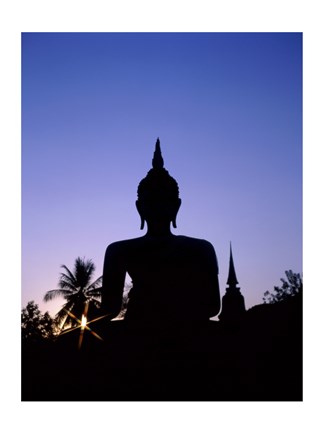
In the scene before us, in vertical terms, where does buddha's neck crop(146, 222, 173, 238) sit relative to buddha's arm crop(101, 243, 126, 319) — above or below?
above

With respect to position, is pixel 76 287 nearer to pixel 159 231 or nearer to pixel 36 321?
pixel 36 321

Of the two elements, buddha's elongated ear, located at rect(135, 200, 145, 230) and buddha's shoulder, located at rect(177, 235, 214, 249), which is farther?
buddha's elongated ear, located at rect(135, 200, 145, 230)

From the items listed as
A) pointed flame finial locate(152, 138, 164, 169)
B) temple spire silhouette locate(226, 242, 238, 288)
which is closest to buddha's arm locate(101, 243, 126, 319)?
pointed flame finial locate(152, 138, 164, 169)

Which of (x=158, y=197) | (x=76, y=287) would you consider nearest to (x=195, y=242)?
(x=158, y=197)

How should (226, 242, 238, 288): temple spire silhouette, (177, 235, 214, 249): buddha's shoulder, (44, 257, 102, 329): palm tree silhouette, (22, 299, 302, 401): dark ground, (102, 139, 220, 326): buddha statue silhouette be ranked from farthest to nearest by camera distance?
(44, 257, 102, 329): palm tree silhouette → (226, 242, 238, 288): temple spire silhouette → (177, 235, 214, 249): buddha's shoulder → (102, 139, 220, 326): buddha statue silhouette → (22, 299, 302, 401): dark ground

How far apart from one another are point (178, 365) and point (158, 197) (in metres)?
2.76

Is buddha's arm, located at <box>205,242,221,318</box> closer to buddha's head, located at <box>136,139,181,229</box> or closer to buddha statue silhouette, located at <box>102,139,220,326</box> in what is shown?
buddha statue silhouette, located at <box>102,139,220,326</box>

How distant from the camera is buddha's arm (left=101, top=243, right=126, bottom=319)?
6.56 metres

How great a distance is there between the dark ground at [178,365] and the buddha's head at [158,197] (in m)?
1.91

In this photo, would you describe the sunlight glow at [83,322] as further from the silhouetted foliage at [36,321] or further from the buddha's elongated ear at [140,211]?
the silhouetted foliage at [36,321]

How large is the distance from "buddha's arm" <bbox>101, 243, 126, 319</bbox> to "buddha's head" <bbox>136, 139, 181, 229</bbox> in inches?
25.2

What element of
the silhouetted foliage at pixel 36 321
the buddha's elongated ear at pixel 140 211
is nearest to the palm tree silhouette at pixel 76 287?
the silhouetted foliage at pixel 36 321

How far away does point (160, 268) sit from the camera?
637 cm

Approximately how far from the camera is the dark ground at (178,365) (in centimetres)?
448
